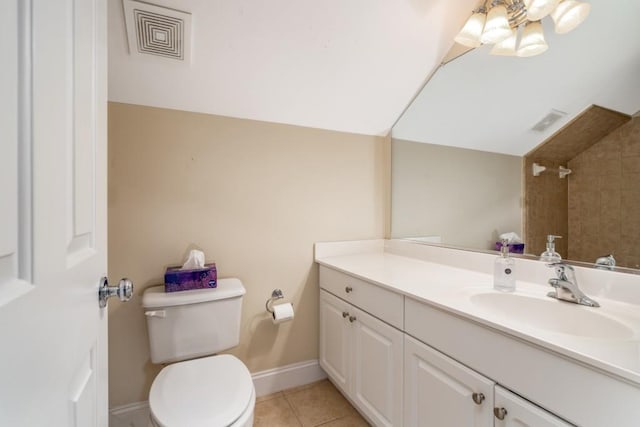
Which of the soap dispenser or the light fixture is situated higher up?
the light fixture

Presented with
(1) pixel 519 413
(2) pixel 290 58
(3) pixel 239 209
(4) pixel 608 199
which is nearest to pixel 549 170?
(4) pixel 608 199

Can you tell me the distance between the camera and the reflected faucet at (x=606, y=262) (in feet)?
3.33

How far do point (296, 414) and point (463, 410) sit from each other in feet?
3.24

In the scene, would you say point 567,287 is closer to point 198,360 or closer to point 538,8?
point 538,8

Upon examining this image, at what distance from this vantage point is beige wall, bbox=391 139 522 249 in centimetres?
141

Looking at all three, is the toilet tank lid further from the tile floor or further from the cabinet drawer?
the tile floor

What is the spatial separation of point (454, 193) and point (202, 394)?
5.26ft

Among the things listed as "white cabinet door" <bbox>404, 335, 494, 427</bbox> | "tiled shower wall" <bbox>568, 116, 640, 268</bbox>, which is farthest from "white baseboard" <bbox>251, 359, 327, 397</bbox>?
"tiled shower wall" <bbox>568, 116, 640, 268</bbox>

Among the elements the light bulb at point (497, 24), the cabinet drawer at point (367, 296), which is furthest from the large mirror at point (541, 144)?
the cabinet drawer at point (367, 296)

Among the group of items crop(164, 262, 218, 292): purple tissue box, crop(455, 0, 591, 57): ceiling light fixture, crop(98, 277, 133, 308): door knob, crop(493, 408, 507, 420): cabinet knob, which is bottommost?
crop(493, 408, 507, 420): cabinet knob

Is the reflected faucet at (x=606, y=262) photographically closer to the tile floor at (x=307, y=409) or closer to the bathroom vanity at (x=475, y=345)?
the bathroom vanity at (x=475, y=345)

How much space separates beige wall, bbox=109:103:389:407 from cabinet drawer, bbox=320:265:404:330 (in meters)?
0.23
